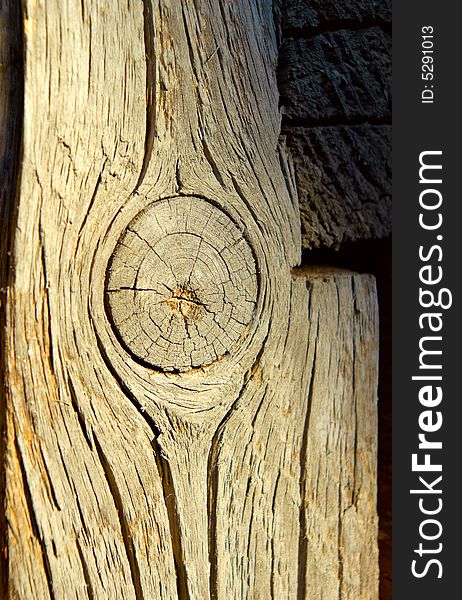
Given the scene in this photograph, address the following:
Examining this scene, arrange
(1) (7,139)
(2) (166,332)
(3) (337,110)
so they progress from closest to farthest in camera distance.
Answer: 1. (1) (7,139)
2. (2) (166,332)
3. (3) (337,110)

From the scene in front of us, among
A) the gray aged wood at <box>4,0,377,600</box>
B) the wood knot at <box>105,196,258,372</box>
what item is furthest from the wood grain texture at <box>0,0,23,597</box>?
the wood knot at <box>105,196,258,372</box>

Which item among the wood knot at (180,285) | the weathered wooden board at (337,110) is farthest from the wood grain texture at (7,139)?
the weathered wooden board at (337,110)

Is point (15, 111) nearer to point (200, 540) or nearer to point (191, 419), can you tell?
point (191, 419)

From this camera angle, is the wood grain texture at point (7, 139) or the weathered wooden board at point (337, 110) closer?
the wood grain texture at point (7, 139)

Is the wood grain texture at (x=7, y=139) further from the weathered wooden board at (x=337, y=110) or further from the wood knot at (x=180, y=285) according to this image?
the weathered wooden board at (x=337, y=110)

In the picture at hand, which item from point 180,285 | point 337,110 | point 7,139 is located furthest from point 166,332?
point 337,110

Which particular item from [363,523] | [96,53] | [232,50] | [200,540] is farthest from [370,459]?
[96,53]

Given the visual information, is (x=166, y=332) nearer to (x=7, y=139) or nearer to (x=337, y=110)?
(x=7, y=139)

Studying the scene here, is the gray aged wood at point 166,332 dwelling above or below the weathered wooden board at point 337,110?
below
